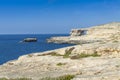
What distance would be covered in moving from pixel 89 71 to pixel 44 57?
13.7 m

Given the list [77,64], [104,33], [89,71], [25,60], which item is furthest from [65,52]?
[104,33]

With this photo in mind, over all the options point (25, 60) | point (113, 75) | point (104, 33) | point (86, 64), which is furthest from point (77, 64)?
point (104, 33)

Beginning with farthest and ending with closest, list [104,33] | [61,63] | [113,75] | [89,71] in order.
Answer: [104,33], [61,63], [89,71], [113,75]

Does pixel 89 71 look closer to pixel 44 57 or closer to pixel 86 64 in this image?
pixel 86 64

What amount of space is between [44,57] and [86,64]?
26.3 ft

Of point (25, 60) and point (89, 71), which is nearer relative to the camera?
point (89, 71)

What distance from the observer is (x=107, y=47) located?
1521 inches

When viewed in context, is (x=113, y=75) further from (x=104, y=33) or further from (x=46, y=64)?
(x=104, y=33)

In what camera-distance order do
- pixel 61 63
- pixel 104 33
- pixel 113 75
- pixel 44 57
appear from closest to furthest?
pixel 113 75 → pixel 61 63 → pixel 44 57 → pixel 104 33

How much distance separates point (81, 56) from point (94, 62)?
4.67 m

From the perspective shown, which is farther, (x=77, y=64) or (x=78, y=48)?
(x=78, y=48)

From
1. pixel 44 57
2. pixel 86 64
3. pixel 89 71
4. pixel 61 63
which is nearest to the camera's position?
pixel 89 71

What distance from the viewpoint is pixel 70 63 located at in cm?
3562

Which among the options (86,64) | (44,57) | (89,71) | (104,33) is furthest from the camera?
(104,33)
